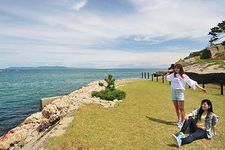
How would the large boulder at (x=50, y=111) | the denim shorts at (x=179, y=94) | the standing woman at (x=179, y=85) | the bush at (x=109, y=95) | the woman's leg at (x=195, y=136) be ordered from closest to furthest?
the woman's leg at (x=195, y=136) → the standing woman at (x=179, y=85) → the denim shorts at (x=179, y=94) → the large boulder at (x=50, y=111) → the bush at (x=109, y=95)

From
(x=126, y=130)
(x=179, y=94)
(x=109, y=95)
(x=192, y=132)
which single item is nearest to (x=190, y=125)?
(x=192, y=132)

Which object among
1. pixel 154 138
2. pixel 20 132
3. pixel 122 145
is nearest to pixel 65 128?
pixel 122 145

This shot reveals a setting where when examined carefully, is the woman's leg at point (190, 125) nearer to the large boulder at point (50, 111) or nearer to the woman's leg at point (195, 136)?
the woman's leg at point (195, 136)

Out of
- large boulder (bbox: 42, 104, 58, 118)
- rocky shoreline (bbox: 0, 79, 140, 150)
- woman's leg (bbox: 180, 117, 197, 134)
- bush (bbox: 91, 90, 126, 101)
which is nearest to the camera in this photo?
woman's leg (bbox: 180, 117, 197, 134)

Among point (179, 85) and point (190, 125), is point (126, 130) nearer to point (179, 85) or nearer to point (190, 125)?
point (190, 125)

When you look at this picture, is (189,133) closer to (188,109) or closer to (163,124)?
(163,124)

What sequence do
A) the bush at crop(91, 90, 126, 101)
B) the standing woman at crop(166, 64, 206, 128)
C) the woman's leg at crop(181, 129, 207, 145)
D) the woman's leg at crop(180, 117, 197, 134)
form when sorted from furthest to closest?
the bush at crop(91, 90, 126, 101) → the standing woman at crop(166, 64, 206, 128) → the woman's leg at crop(180, 117, 197, 134) → the woman's leg at crop(181, 129, 207, 145)

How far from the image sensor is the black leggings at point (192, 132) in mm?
10375

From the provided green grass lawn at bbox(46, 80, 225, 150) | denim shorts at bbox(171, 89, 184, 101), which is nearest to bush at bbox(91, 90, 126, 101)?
green grass lawn at bbox(46, 80, 225, 150)

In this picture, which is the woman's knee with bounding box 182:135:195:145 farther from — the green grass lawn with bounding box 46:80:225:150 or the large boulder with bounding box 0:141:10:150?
the large boulder with bounding box 0:141:10:150

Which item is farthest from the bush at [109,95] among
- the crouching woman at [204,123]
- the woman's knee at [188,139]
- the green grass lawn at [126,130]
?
the woman's knee at [188,139]

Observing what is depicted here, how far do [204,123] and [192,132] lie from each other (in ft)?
1.89

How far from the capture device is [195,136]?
10.6 meters

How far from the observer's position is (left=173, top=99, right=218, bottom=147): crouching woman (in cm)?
1066
